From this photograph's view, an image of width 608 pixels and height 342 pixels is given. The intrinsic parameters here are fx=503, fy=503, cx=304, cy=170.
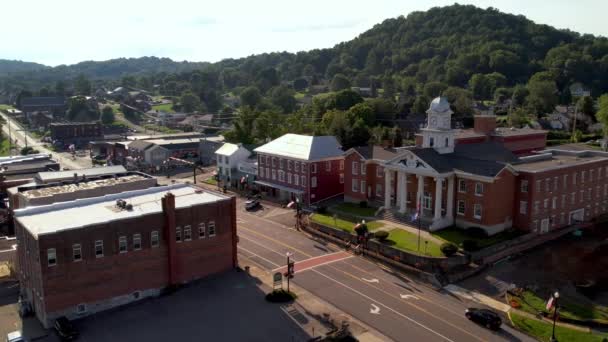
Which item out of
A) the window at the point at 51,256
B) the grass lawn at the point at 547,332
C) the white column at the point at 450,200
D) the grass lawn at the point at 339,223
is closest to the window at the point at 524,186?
the white column at the point at 450,200

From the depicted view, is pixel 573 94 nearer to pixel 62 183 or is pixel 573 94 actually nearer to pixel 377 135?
pixel 377 135

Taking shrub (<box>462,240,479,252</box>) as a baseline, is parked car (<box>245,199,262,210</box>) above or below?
below

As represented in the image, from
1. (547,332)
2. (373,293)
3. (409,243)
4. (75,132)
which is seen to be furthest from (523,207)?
(75,132)

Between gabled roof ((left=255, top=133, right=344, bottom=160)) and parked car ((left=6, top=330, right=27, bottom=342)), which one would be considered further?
gabled roof ((left=255, top=133, right=344, bottom=160))

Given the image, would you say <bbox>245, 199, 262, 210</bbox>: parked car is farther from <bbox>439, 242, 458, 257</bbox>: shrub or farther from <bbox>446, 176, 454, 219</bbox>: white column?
<bbox>439, 242, 458, 257</bbox>: shrub

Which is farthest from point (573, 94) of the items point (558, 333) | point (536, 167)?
point (558, 333)

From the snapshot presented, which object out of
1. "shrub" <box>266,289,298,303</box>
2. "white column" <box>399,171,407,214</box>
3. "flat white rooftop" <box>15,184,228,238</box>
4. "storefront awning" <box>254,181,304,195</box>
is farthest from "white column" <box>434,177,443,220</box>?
"flat white rooftop" <box>15,184,228,238</box>
